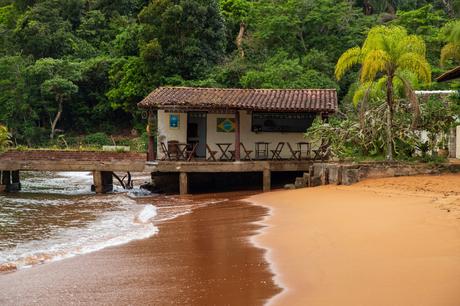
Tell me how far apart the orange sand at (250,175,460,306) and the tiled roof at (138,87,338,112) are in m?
7.83

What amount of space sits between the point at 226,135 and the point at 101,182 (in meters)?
5.53

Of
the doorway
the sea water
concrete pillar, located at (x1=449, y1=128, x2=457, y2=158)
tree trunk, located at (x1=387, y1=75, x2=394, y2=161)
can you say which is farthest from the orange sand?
concrete pillar, located at (x1=449, y1=128, x2=457, y2=158)

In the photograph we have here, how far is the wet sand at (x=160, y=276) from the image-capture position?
7547 millimetres

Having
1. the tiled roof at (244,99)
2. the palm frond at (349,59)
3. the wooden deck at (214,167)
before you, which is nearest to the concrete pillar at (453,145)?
the tiled roof at (244,99)

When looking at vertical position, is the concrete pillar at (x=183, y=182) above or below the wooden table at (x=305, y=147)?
below

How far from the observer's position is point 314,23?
4375 cm

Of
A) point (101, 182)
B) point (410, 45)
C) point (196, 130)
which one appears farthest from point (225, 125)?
point (410, 45)

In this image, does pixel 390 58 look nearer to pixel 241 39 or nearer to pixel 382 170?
pixel 382 170

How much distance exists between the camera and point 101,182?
2459cm

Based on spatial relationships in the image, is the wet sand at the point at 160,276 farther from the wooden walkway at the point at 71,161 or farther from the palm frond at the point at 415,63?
the wooden walkway at the point at 71,161

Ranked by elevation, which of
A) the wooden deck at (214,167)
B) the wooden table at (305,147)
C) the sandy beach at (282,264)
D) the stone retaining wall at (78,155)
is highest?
the wooden table at (305,147)

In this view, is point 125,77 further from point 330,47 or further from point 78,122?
point 330,47

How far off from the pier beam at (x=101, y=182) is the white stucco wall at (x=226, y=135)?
8.46 feet

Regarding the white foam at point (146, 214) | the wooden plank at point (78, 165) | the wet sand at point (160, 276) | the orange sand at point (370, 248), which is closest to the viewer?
the orange sand at point (370, 248)
